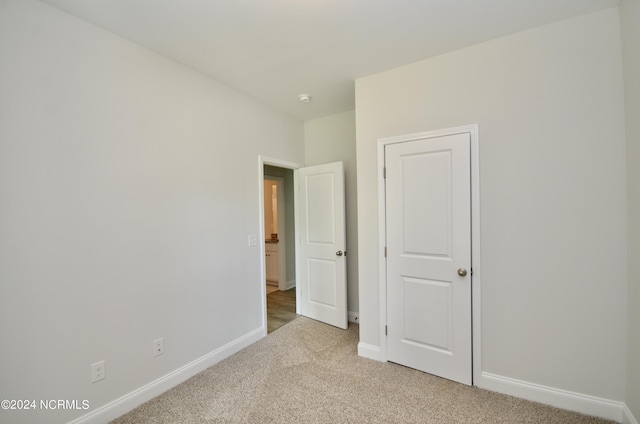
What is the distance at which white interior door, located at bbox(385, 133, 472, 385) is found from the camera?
212 cm

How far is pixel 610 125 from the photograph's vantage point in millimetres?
1713

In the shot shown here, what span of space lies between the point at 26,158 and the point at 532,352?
138 inches

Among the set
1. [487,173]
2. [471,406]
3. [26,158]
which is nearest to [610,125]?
[487,173]

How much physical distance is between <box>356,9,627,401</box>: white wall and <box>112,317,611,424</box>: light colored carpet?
0.30m

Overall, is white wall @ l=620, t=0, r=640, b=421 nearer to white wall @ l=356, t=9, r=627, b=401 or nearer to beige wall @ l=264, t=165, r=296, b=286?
white wall @ l=356, t=9, r=627, b=401

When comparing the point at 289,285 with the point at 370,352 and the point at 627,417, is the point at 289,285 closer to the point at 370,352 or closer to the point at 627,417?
the point at 370,352

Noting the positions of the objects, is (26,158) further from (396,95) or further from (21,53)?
(396,95)

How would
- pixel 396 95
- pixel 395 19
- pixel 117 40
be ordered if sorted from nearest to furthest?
pixel 395 19 → pixel 117 40 → pixel 396 95

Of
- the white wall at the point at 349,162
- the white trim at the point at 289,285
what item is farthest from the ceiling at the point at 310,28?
the white trim at the point at 289,285

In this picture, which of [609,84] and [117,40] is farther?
[117,40]

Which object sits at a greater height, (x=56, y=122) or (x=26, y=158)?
(x=56, y=122)

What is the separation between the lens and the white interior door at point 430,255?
6.95 feet

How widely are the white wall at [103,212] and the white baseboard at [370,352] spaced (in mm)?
1276

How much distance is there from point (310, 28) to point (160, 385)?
290 cm
